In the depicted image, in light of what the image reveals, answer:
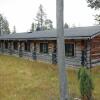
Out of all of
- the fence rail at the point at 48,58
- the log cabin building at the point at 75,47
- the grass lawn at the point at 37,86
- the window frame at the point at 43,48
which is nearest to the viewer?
the grass lawn at the point at 37,86

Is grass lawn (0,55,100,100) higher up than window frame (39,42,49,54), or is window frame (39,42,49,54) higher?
window frame (39,42,49,54)

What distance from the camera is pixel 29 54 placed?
31.1m

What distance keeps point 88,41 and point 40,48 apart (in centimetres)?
915

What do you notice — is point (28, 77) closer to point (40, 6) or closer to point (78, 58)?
point (78, 58)

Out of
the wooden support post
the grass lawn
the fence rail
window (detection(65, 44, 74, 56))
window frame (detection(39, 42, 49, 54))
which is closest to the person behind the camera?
the wooden support post

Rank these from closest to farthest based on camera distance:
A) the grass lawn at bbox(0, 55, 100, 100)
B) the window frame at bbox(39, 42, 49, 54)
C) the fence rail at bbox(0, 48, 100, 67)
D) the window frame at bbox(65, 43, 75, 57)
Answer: the grass lawn at bbox(0, 55, 100, 100), the fence rail at bbox(0, 48, 100, 67), the window frame at bbox(65, 43, 75, 57), the window frame at bbox(39, 42, 49, 54)

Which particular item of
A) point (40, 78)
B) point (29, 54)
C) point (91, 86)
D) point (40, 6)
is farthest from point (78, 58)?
point (40, 6)

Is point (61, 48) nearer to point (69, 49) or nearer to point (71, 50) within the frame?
point (71, 50)

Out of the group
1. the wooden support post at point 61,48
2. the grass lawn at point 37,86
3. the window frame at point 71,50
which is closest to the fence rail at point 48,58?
the window frame at point 71,50

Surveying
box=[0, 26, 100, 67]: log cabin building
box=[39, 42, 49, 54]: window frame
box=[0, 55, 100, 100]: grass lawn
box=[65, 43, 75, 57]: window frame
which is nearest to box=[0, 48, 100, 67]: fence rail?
box=[0, 26, 100, 67]: log cabin building

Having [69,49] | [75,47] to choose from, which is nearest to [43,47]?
[69,49]

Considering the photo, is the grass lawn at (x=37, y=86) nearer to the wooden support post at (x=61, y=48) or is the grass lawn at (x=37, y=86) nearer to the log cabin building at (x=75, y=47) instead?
the wooden support post at (x=61, y=48)

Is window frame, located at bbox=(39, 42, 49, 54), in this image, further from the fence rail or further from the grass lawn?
the grass lawn

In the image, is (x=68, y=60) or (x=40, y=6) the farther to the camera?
(x=40, y=6)
